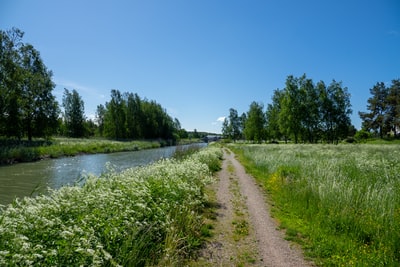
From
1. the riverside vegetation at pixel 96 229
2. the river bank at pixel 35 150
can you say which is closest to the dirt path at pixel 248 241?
the riverside vegetation at pixel 96 229

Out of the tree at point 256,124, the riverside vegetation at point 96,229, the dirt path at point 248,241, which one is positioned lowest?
the dirt path at point 248,241

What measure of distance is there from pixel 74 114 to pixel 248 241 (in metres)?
70.7

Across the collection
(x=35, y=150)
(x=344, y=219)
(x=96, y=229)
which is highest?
(x=96, y=229)

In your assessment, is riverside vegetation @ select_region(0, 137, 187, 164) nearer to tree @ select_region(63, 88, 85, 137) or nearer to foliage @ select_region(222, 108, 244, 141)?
tree @ select_region(63, 88, 85, 137)

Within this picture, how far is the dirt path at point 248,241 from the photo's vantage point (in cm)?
472

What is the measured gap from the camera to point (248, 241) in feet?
18.4

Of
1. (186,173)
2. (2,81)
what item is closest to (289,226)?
(186,173)

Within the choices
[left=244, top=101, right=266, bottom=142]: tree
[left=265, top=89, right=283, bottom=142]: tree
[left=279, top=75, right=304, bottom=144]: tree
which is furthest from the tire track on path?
[left=244, top=101, right=266, bottom=142]: tree

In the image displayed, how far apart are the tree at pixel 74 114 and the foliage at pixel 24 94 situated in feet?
90.4

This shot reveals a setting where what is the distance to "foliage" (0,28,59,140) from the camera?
27.9 m

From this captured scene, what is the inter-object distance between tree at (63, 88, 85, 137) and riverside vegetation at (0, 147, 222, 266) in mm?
68130

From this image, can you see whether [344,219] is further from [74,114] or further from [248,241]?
[74,114]

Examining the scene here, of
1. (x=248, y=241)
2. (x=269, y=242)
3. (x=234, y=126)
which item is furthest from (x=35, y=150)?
(x=234, y=126)

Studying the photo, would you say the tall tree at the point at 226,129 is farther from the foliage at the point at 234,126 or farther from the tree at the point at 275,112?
the tree at the point at 275,112
